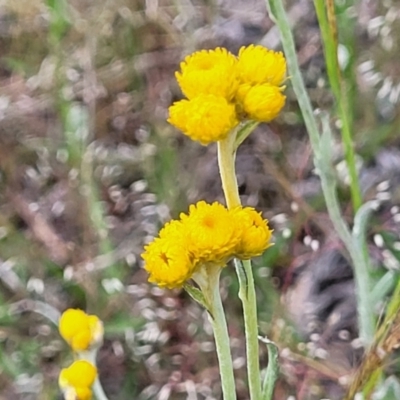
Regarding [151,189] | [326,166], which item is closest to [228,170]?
[326,166]

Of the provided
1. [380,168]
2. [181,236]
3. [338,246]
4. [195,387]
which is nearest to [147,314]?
[195,387]

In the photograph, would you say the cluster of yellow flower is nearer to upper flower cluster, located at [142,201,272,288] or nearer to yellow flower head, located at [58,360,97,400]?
yellow flower head, located at [58,360,97,400]

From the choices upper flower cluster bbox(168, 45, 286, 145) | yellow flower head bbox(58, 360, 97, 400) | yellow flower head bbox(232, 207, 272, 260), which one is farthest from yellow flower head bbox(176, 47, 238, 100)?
yellow flower head bbox(58, 360, 97, 400)

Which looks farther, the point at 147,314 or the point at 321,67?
the point at 321,67

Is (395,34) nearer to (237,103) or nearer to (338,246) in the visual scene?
(338,246)

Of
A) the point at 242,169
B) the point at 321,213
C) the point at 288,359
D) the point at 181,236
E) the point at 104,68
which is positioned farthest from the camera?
the point at 104,68

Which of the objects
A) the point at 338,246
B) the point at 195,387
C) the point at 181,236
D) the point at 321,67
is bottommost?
the point at 195,387

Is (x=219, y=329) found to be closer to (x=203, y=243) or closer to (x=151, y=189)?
(x=203, y=243)
